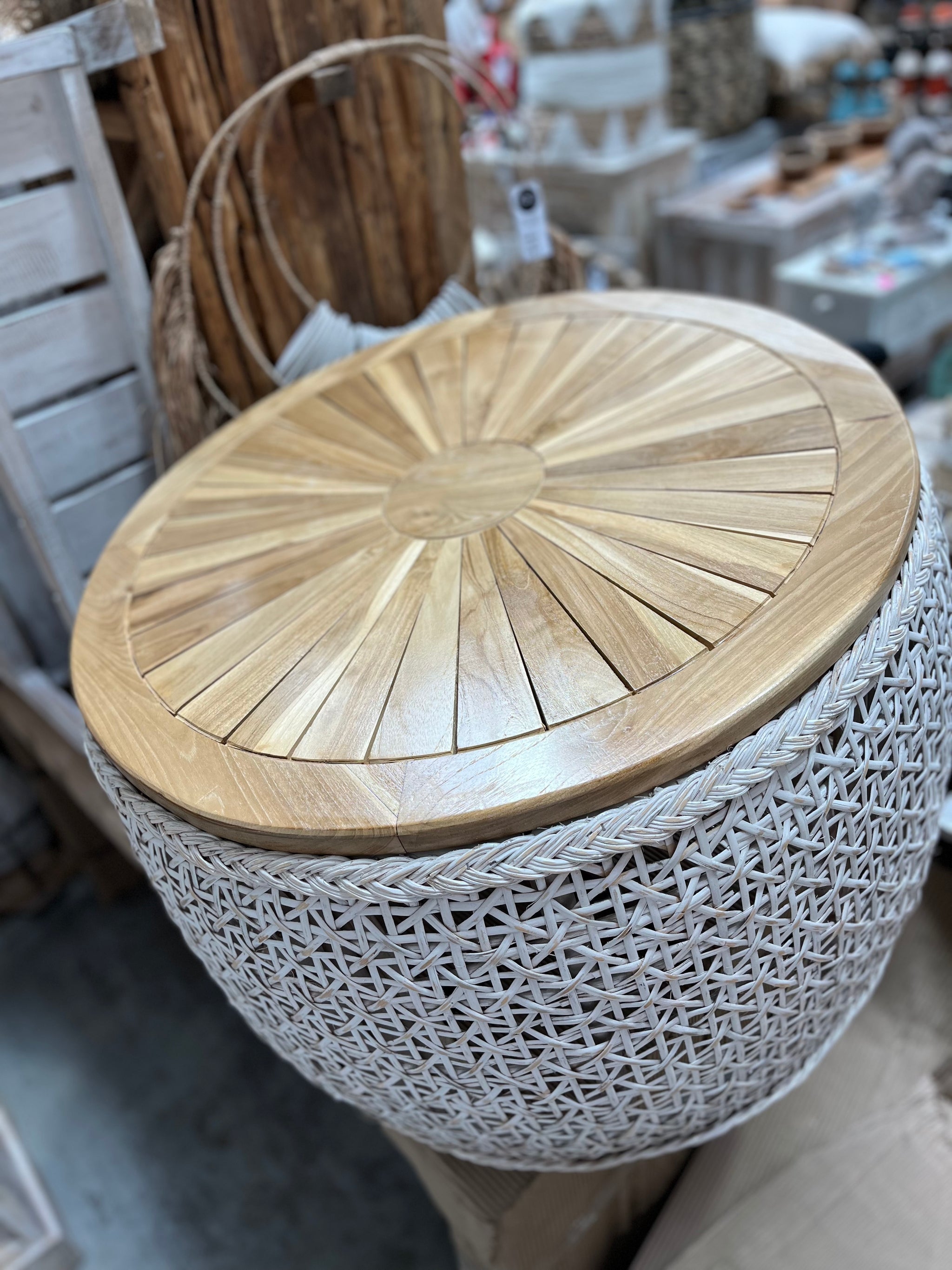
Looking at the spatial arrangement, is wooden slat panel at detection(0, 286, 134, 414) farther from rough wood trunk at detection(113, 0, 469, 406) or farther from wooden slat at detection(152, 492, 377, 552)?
wooden slat at detection(152, 492, 377, 552)

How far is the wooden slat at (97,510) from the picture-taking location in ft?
3.58

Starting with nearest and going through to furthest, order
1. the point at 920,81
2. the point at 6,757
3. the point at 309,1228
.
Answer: the point at 309,1228, the point at 6,757, the point at 920,81

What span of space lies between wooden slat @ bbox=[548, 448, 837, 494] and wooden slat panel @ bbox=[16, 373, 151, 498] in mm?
589

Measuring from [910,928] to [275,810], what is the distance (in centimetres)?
91

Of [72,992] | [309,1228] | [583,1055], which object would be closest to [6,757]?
[72,992]

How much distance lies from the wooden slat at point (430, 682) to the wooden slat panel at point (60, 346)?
567 mm

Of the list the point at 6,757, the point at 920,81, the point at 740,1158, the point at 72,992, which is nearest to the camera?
the point at 740,1158

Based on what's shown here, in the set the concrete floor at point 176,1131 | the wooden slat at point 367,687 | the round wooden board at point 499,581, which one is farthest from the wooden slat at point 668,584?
the concrete floor at point 176,1131

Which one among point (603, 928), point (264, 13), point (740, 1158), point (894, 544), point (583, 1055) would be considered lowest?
point (740, 1158)

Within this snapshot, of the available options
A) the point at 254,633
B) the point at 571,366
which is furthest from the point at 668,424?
the point at 254,633

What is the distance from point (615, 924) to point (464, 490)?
39cm

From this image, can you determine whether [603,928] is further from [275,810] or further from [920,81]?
[920,81]

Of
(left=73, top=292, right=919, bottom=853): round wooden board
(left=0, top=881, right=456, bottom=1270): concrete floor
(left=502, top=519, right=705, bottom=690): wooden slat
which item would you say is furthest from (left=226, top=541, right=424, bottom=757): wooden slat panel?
(left=0, top=881, right=456, bottom=1270): concrete floor

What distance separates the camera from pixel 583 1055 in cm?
59
